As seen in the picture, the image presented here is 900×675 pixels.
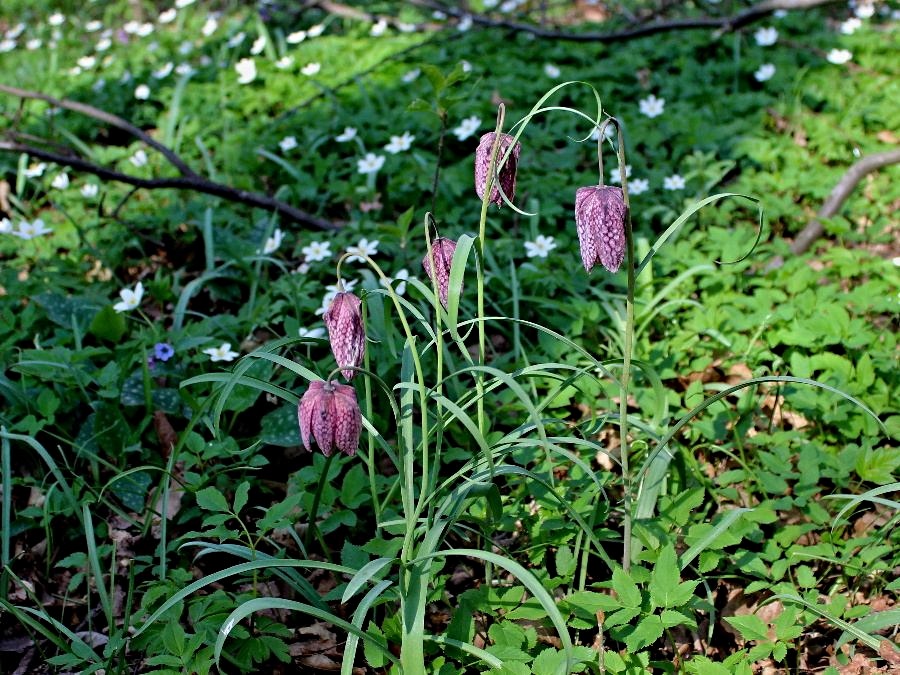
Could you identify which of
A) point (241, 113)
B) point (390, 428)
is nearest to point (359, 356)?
point (390, 428)

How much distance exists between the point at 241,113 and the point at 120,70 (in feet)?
3.08

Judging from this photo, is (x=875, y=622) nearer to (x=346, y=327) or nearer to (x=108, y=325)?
(x=346, y=327)

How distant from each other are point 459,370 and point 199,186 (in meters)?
1.57

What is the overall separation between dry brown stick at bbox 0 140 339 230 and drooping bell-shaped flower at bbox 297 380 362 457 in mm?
1539

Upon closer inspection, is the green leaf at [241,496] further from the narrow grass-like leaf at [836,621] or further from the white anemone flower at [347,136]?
the white anemone flower at [347,136]

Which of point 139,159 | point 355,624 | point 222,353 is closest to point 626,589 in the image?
point 355,624

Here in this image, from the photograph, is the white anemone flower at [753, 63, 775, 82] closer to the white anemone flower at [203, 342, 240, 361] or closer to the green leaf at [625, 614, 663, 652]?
the white anemone flower at [203, 342, 240, 361]

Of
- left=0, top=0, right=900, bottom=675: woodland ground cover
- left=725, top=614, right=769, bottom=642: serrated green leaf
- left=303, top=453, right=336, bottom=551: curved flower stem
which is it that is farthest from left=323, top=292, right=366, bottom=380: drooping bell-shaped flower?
left=725, top=614, right=769, bottom=642: serrated green leaf

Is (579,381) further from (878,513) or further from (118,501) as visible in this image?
(118,501)

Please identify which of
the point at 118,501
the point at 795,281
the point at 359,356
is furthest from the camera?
the point at 795,281

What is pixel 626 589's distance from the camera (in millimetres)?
1340

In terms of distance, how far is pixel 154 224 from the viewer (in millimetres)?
2855

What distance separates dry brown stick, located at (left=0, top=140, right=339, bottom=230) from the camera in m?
2.62

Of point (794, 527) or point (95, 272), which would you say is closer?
point (794, 527)
